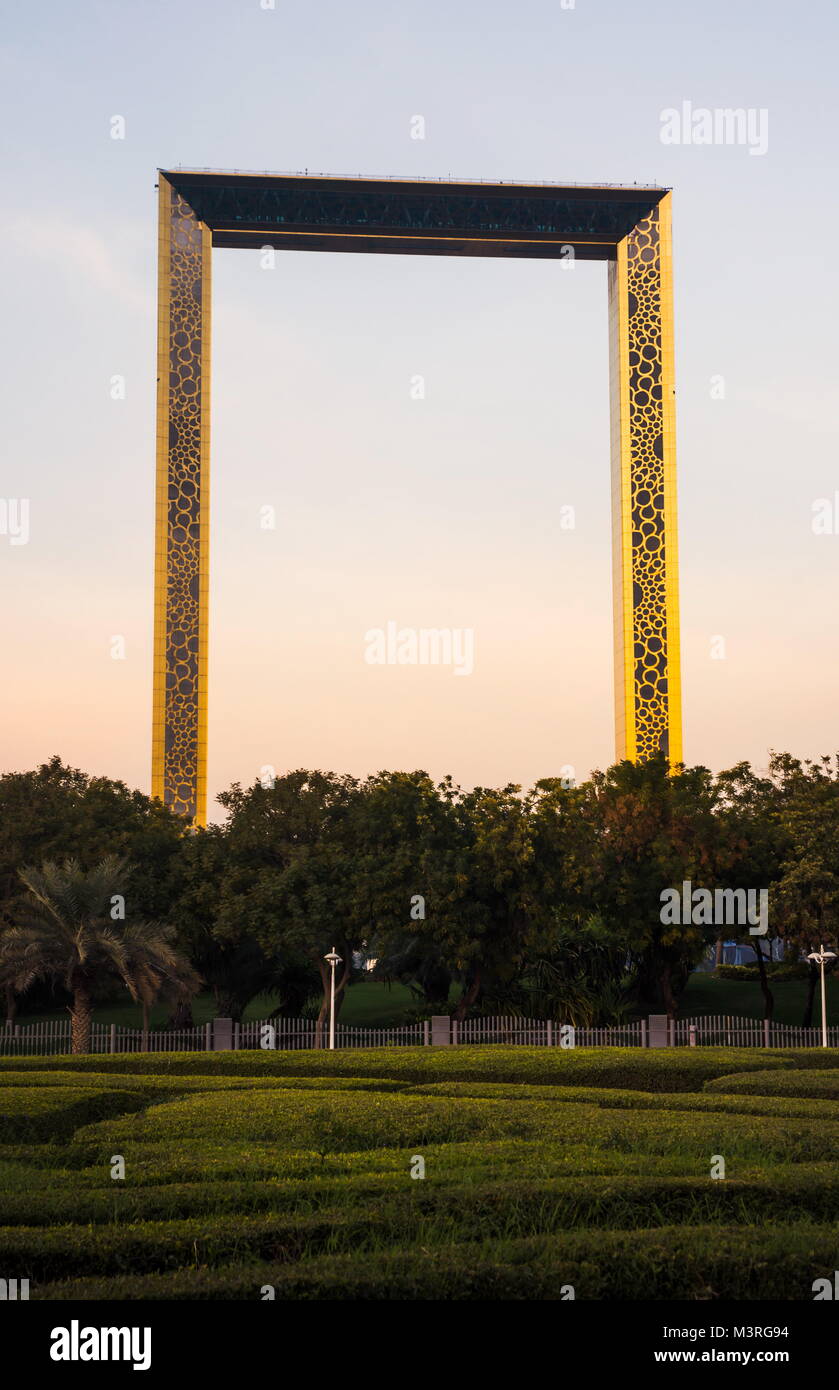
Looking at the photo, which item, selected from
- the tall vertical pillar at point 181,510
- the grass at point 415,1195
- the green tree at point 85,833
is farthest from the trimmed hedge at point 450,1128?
the tall vertical pillar at point 181,510

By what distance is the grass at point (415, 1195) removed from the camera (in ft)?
21.5

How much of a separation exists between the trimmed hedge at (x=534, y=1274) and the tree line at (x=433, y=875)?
20.1 metres

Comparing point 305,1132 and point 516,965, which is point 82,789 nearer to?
point 516,965

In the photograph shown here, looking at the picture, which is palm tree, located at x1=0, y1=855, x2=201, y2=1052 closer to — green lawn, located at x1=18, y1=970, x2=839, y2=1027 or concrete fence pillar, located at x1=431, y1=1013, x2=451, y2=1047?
concrete fence pillar, located at x1=431, y1=1013, x2=451, y2=1047

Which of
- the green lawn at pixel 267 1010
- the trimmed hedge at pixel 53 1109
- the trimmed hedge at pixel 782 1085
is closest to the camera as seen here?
the trimmed hedge at pixel 53 1109

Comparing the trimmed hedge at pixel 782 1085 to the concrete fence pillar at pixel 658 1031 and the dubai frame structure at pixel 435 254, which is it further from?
the dubai frame structure at pixel 435 254

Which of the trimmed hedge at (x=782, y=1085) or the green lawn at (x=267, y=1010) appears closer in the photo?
the trimmed hedge at (x=782, y=1085)

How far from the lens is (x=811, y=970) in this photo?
110ft

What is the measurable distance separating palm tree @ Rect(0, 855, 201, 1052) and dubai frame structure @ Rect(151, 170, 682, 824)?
11.7 meters

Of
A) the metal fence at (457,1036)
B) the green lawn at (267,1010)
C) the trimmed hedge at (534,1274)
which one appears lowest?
the green lawn at (267,1010)

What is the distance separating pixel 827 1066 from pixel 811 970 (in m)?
15.4

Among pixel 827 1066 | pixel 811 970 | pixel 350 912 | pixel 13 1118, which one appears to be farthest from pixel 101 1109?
pixel 811 970

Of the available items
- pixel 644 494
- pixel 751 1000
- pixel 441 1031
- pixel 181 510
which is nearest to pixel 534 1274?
pixel 441 1031
